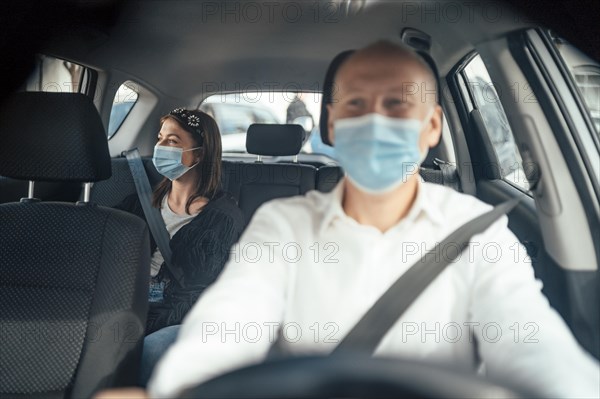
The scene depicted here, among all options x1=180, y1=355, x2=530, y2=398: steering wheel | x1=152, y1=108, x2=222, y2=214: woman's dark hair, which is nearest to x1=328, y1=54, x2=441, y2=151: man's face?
x1=152, y1=108, x2=222, y2=214: woman's dark hair

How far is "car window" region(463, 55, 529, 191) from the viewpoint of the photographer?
123 centimetres

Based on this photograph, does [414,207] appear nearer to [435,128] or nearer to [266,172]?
[435,128]

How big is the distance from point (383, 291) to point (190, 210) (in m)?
0.45

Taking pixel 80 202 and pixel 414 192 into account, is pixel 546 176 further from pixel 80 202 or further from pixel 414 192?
pixel 80 202

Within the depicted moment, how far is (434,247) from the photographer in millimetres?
1134

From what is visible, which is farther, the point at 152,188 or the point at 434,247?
the point at 152,188

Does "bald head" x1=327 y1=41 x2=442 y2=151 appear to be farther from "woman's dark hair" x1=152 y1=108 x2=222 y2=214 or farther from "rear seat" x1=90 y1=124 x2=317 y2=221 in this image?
"woman's dark hair" x1=152 y1=108 x2=222 y2=214

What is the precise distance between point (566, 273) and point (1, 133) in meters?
1.24

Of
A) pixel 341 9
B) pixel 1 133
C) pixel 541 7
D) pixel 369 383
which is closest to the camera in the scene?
pixel 369 383

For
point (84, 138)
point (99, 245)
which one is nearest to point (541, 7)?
point (84, 138)

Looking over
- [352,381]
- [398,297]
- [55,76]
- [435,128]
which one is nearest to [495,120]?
[435,128]

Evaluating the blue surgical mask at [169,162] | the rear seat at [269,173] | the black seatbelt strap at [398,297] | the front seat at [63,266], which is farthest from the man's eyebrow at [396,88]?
the front seat at [63,266]

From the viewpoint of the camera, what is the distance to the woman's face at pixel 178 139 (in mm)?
1290

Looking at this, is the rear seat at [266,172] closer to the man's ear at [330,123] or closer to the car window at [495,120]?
the man's ear at [330,123]
